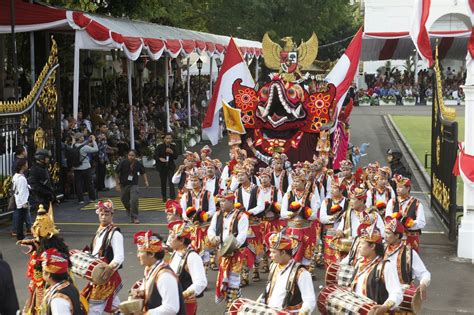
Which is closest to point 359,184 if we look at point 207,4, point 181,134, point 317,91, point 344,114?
point 317,91

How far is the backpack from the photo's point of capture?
20578mm

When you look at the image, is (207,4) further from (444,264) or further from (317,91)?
(444,264)

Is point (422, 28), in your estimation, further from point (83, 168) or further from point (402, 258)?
point (83, 168)

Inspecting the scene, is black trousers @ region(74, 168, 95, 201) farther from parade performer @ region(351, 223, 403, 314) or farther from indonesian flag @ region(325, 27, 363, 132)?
parade performer @ region(351, 223, 403, 314)

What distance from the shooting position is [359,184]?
15.0m

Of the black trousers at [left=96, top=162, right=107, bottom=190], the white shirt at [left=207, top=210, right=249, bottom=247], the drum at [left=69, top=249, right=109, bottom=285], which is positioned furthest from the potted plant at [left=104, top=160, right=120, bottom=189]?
the drum at [left=69, top=249, right=109, bottom=285]

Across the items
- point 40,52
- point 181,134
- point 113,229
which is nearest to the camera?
point 113,229

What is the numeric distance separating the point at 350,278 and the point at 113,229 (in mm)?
2902

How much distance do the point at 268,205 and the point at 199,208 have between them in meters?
1.15

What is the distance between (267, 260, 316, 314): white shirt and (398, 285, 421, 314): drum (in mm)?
1253

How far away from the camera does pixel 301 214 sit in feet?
45.4

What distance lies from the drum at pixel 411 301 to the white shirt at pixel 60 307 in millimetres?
3468

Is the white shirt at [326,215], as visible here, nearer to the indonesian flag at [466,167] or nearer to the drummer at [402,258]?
the indonesian flag at [466,167]

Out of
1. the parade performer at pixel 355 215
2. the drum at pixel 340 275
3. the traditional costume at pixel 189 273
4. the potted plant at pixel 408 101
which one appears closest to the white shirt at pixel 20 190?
the parade performer at pixel 355 215
